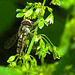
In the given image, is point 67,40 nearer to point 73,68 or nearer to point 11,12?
point 73,68

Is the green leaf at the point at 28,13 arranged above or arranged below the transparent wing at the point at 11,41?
above

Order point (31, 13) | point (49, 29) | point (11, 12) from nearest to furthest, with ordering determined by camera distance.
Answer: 1. point (31, 13)
2. point (11, 12)
3. point (49, 29)

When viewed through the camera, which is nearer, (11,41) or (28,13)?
(28,13)

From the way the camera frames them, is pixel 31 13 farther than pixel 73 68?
Yes

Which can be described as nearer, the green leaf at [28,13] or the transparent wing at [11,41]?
the green leaf at [28,13]

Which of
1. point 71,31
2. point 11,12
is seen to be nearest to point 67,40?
point 71,31

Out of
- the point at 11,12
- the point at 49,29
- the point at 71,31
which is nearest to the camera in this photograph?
the point at 71,31

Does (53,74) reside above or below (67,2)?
below

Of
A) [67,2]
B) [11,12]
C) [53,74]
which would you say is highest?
[11,12]

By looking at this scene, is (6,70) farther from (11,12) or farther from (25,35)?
(11,12)

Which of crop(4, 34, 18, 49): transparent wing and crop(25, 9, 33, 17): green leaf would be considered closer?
crop(25, 9, 33, 17): green leaf

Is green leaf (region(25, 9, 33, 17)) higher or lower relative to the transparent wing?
higher
